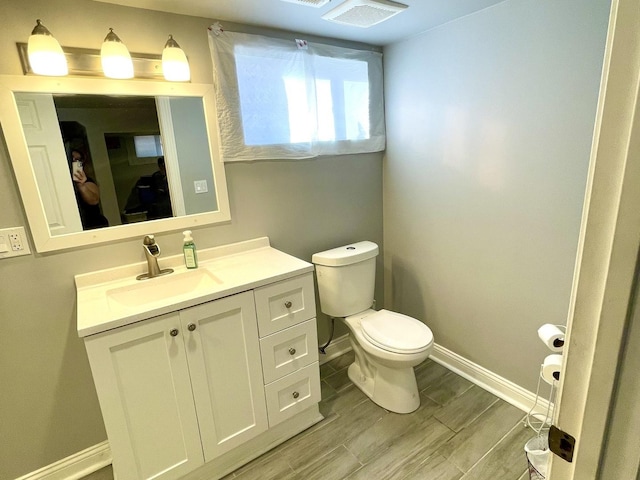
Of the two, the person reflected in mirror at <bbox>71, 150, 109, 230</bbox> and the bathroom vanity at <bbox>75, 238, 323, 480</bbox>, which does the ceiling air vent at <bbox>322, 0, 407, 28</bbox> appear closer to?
the bathroom vanity at <bbox>75, 238, 323, 480</bbox>

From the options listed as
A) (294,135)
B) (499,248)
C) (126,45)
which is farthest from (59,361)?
(499,248)

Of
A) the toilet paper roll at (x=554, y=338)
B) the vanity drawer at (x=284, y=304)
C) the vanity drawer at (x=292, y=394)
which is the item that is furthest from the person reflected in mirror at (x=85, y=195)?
the toilet paper roll at (x=554, y=338)

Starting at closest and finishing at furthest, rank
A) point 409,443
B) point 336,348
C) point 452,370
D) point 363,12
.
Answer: point 363,12 → point 409,443 → point 452,370 → point 336,348

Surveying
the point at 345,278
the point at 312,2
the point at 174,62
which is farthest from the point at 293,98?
the point at 345,278

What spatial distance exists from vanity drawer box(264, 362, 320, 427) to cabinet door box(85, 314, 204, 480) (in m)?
0.37

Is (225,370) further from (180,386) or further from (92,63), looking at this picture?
(92,63)

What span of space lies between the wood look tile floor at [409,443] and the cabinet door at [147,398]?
383 mm

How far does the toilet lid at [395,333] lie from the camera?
1.82 meters

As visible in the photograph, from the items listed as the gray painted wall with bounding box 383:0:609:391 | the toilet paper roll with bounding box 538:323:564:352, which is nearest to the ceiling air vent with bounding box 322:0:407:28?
the gray painted wall with bounding box 383:0:609:391

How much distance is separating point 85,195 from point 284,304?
1031 mm

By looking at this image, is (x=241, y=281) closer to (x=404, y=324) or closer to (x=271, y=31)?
(x=404, y=324)

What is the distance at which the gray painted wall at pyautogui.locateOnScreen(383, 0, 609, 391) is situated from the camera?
1.53 m

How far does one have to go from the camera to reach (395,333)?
195 cm

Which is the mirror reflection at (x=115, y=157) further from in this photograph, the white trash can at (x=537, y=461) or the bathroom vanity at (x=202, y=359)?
the white trash can at (x=537, y=461)
